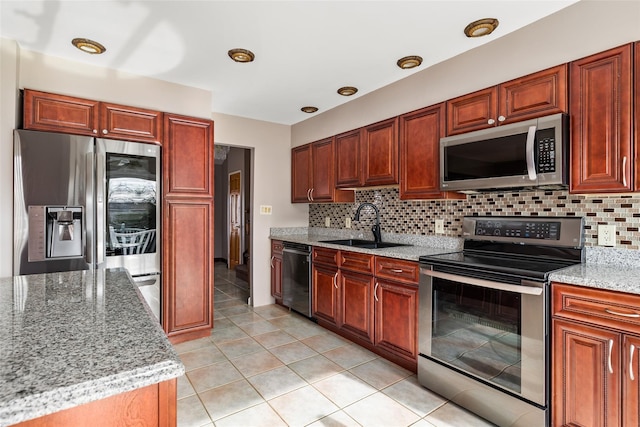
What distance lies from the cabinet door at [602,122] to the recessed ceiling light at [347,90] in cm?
179

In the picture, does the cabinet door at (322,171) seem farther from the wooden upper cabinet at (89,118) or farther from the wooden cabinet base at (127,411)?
the wooden cabinet base at (127,411)

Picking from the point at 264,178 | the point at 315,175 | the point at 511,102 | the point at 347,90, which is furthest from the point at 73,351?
the point at 264,178

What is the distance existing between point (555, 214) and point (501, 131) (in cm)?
64

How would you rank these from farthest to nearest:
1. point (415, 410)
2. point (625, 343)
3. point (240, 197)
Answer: point (240, 197), point (415, 410), point (625, 343)

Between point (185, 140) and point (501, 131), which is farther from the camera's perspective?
point (185, 140)

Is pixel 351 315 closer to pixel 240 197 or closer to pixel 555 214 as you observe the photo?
pixel 555 214

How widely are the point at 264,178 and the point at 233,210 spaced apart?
311 centimetres

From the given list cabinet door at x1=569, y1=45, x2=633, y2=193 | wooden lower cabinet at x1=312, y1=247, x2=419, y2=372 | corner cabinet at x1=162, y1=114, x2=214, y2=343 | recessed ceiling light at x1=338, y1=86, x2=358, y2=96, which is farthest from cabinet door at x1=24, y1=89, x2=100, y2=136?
cabinet door at x1=569, y1=45, x2=633, y2=193

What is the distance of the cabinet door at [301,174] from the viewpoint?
4.12m

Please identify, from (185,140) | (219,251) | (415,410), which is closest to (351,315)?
(415,410)

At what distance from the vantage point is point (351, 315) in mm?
2998

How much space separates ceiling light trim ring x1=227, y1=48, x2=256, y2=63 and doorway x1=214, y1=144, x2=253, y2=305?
322cm

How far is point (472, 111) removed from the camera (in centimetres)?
238

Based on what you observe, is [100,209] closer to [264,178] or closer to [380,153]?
[264,178]
